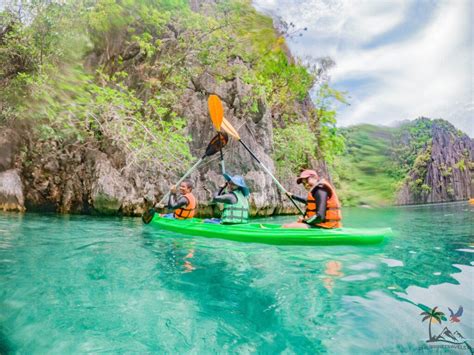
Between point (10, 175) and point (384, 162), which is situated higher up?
point (384, 162)

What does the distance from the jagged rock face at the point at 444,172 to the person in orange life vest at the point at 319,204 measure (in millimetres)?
29205

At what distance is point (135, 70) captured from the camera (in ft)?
34.8

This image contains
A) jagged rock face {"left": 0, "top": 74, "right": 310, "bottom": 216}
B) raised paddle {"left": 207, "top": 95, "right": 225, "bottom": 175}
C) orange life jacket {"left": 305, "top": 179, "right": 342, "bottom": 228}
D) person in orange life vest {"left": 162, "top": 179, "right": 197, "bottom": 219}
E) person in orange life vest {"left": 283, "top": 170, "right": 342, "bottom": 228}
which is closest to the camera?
person in orange life vest {"left": 283, "top": 170, "right": 342, "bottom": 228}

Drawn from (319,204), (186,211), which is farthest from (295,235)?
(186,211)

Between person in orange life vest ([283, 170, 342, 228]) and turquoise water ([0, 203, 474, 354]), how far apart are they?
0.45 m

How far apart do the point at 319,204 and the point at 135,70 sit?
29.4 feet

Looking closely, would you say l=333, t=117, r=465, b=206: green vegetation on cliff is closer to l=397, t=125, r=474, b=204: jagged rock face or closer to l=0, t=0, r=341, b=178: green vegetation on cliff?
l=397, t=125, r=474, b=204: jagged rock face

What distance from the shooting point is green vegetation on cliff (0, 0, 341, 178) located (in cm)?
619

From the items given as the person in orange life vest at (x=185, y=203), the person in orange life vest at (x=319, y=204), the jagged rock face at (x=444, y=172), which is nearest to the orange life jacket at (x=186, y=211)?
the person in orange life vest at (x=185, y=203)

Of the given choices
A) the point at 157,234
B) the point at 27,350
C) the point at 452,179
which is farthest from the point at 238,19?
the point at 452,179

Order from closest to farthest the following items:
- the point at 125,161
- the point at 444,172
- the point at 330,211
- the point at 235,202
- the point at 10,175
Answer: the point at 330,211
the point at 235,202
the point at 10,175
the point at 125,161
the point at 444,172

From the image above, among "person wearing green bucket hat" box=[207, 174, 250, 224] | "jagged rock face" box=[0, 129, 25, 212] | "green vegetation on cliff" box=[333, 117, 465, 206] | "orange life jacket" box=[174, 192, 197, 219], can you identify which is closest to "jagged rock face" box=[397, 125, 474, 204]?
"green vegetation on cliff" box=[333, 117, 465, 206]

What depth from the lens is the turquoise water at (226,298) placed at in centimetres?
161

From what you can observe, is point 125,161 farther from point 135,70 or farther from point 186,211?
point 186,211
